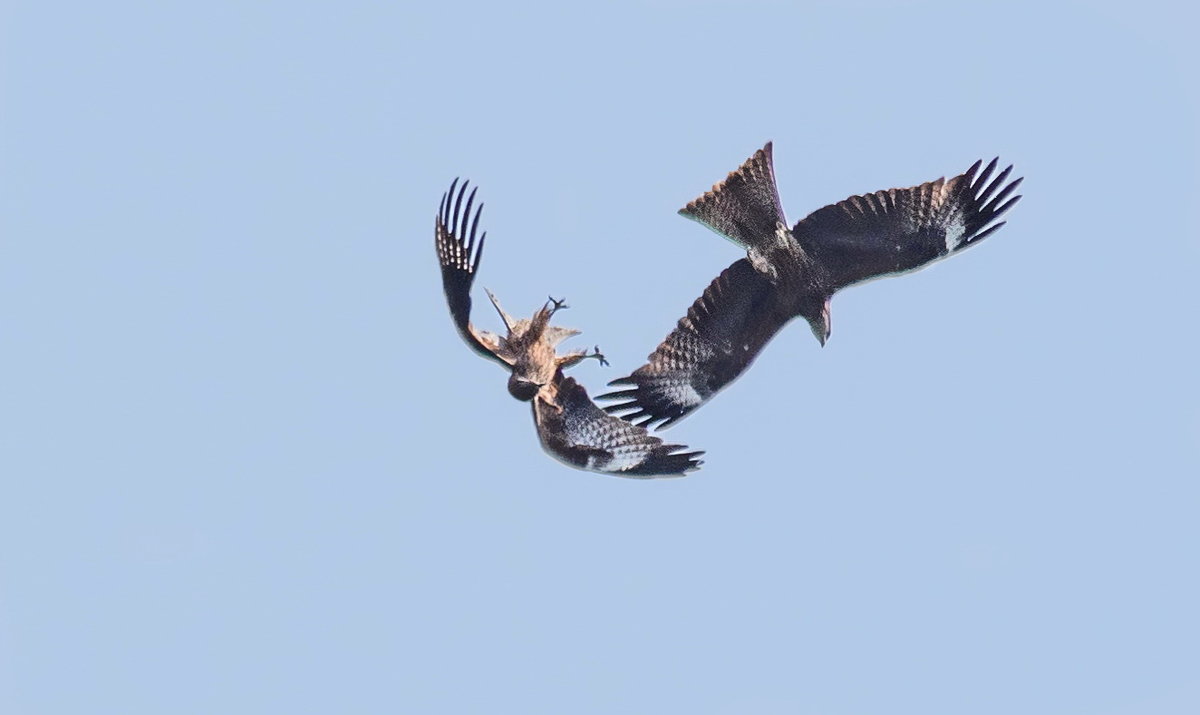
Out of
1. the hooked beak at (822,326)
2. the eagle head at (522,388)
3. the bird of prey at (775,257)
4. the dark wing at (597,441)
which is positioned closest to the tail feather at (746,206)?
the bird of prey at (775,257)

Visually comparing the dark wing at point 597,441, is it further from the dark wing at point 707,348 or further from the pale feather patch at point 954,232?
the pale feather patch at point 954,232

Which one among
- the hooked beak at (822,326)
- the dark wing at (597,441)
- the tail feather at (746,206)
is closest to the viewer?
the dark wing at (597,441)

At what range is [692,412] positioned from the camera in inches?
665

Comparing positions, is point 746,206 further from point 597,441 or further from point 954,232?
point 597,441

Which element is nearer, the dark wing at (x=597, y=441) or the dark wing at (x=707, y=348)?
the dark wing at (x=597, y=441)

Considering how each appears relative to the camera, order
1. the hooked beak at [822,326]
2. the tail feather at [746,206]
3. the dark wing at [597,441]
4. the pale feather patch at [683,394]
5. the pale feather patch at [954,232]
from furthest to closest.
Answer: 1. the pale feather patch at [683,394]
2. the hooked beak at [822,326]
3. the tail feather at [746,206]
4. the pale feather patch at [954,232]
5. the dark wing at [597,441]

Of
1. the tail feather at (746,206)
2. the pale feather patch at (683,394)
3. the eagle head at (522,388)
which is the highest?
the tail feather at (746,206)

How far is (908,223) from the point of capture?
16203 mm

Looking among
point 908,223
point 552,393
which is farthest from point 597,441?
point 908,223

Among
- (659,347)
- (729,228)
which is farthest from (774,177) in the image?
(659,347)

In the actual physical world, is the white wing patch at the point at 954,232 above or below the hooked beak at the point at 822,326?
above

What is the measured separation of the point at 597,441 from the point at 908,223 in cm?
282

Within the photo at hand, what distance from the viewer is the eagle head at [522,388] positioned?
15711 mm


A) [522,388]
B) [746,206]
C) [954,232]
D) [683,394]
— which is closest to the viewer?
[522,388]
